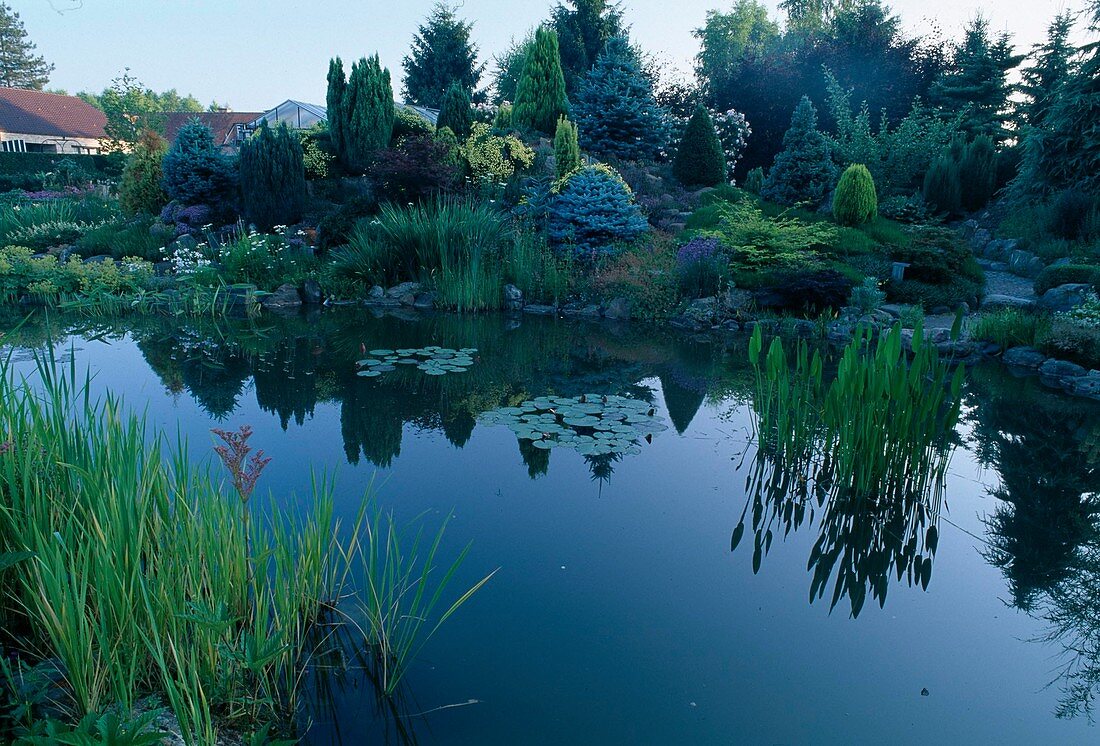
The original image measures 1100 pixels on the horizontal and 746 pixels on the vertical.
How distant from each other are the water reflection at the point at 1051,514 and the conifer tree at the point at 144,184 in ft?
49.4

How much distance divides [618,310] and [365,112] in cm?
897

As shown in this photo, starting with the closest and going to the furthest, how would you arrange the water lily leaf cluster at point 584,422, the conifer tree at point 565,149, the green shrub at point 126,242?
the water lily leaf cluster at point 584,422 < the green shrub at point 126,242 < the conifer tree at point 565,149

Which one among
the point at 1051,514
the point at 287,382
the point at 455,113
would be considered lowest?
the point at 287,382

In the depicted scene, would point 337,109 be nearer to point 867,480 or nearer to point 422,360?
point 422,360

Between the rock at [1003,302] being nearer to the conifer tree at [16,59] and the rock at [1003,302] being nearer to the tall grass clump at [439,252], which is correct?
the tall grass clump at [439,252]

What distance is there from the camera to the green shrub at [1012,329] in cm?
750

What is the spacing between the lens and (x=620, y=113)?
16.5 metres

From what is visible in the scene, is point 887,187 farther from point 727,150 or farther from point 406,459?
point 406,459

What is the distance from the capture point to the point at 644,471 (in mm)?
4598

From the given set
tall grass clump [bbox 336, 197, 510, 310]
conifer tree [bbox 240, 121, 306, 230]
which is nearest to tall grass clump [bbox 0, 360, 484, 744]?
tall grass clump [bbox 336, 197, 510, 310]

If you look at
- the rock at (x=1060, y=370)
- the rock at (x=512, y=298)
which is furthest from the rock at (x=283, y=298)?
the rock at (x=1060, y=370)

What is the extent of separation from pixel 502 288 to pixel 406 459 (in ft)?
19.6

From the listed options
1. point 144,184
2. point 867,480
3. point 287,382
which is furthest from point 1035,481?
point 144,184

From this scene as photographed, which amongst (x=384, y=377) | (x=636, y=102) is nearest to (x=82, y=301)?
(x=384, y=377)
